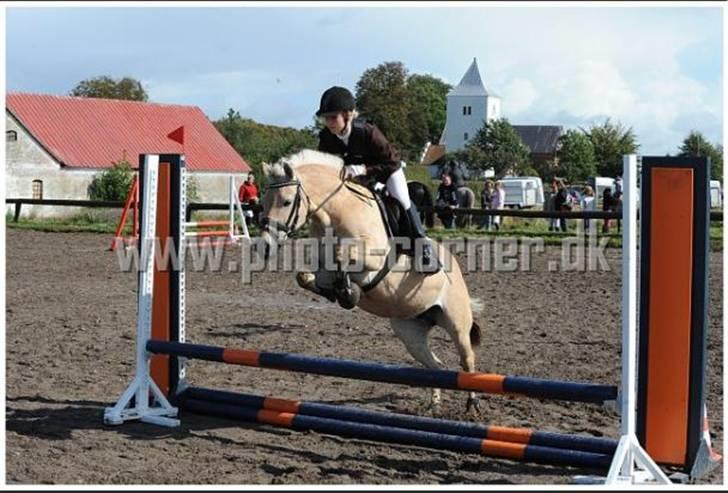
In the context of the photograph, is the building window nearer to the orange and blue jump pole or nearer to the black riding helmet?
the orange and blue jump pole

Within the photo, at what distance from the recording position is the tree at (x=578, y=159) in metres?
66.0

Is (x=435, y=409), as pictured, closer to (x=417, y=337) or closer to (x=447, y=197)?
(x=417, y=337)

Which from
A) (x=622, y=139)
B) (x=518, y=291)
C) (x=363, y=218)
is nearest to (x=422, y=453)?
(x=363, y=218)

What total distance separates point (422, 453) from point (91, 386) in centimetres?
263

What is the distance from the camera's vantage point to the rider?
552 cm

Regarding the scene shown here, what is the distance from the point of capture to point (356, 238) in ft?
17.5

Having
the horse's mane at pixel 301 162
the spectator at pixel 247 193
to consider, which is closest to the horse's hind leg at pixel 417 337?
the horse's mane at pixel 301 162

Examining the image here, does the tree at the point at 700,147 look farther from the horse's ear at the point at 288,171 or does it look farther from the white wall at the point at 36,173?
the horse's ear at the point at 288,171

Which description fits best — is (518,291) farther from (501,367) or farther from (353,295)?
(353,295)

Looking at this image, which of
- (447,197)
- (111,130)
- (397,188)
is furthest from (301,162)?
(111,130)

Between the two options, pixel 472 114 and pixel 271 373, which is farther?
pixel 472 114

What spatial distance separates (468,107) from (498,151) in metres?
42.6

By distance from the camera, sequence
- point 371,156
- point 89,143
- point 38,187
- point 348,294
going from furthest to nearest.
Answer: point 89,143, point 38,187, point 371,156, point 348,294

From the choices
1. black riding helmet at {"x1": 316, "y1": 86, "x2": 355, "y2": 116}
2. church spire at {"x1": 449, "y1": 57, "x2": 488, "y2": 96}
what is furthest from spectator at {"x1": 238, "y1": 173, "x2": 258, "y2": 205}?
church spire at {"x1": 449, "y1": 57, "x2": 488, "y2": 96}
